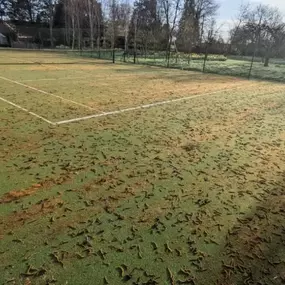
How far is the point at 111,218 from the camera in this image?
312cm

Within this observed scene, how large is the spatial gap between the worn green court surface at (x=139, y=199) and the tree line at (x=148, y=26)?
76.4 ft

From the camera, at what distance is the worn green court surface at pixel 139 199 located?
2488 mm

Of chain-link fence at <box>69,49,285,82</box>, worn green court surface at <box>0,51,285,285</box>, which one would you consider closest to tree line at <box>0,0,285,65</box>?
chain-link fence at <box>69,49,285,82</box>

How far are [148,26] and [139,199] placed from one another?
4402 centimetres

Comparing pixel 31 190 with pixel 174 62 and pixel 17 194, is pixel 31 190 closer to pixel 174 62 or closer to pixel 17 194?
pixel 17 194

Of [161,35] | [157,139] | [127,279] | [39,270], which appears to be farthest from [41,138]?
[161,35]

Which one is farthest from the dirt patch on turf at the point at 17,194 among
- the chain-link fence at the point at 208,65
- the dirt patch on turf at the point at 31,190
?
the chain-link fence at the point at 208,65

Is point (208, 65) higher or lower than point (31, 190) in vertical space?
lower

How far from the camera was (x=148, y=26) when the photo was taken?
43344 millimetres

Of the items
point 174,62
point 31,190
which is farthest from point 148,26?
point 31,190

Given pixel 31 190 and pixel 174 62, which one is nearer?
pixel 31 190

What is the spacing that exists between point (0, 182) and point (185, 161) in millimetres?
2849

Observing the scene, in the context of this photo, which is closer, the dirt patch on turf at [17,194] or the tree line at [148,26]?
the dirt patch on turf at [17,194]

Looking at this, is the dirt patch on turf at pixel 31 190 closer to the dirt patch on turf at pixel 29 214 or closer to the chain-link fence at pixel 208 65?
the dirt patch on turf at pixel 29 214
